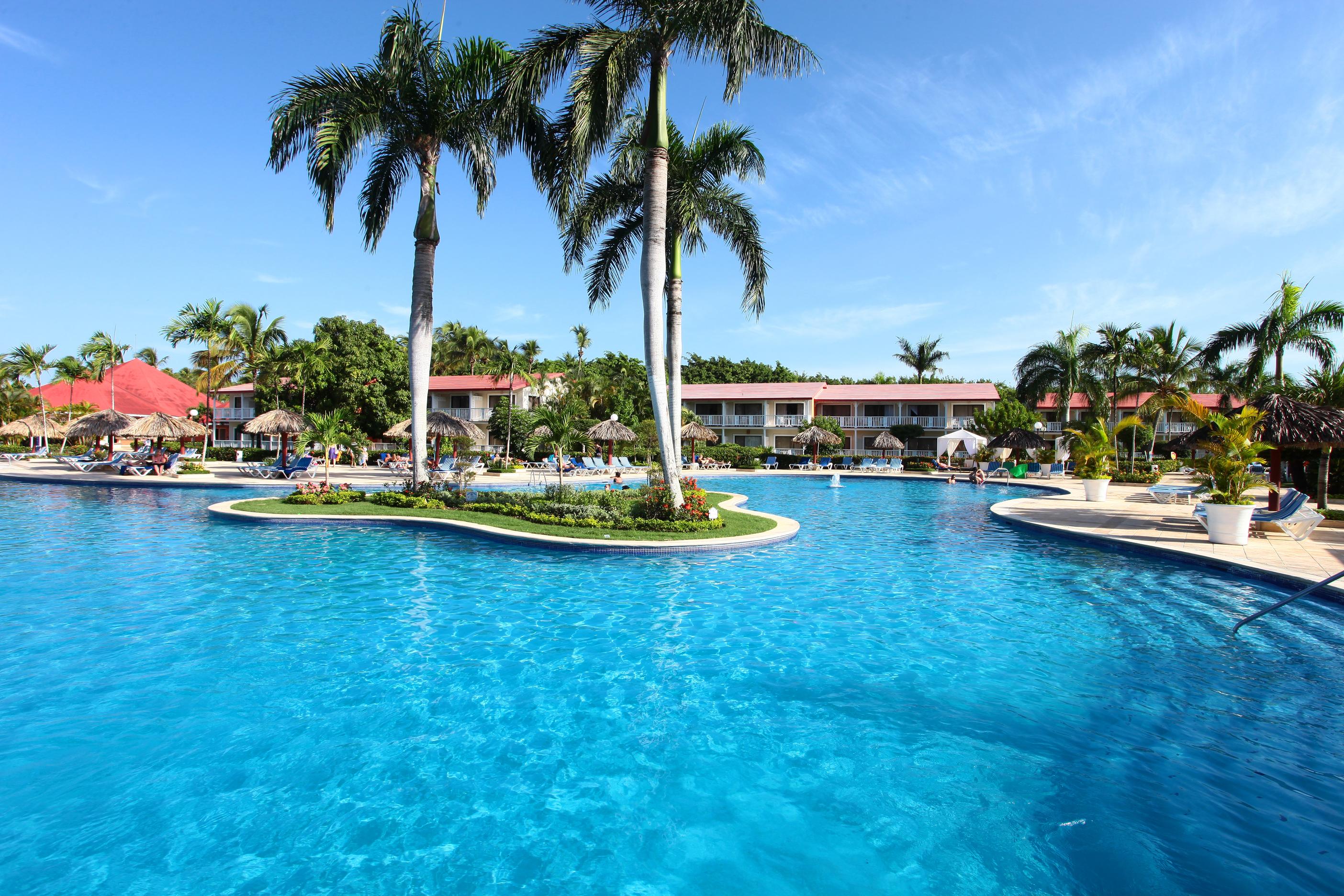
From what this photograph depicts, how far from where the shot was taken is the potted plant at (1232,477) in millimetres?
11398

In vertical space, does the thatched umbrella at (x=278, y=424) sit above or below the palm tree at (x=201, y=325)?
below

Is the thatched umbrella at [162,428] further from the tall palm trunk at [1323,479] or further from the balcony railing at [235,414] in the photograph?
the tall palm trunk at [1323,479]

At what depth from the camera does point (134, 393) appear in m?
63.8

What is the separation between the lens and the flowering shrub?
54.5 ft

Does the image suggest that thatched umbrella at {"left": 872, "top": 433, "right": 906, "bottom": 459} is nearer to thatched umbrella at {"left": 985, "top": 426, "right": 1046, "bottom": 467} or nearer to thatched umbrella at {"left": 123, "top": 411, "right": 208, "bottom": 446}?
thatched umbrella at {"left": 985, "top": 426, "right": 1046, "bottom": 467}

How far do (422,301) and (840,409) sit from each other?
38966 mm

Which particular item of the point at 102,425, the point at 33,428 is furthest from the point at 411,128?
the point at 33,428

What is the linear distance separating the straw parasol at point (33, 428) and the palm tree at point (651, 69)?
4807cm

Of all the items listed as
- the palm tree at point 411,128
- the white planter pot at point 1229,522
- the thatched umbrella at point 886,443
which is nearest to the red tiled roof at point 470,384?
the thatched umbrella at point 886,443

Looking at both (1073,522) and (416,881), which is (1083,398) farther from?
(416,881)

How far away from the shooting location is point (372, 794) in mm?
4031

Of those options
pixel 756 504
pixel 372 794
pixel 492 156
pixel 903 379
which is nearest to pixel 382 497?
pixel 492 156

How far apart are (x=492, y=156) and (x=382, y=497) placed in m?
9.53

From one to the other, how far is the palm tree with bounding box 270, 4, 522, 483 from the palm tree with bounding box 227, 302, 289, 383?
2648 centimetres
